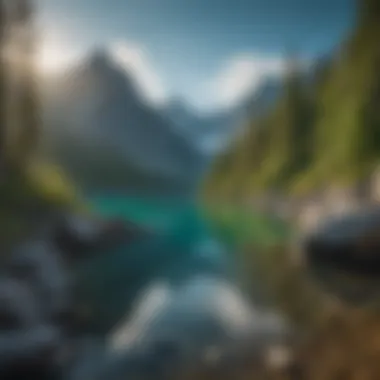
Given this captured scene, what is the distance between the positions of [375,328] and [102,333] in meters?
0.90

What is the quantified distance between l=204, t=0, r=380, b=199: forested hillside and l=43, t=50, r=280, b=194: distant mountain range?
3.1 inches

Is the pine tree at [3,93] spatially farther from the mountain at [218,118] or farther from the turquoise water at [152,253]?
the mountain at [218,118]

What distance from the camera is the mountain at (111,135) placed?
6.75 feet

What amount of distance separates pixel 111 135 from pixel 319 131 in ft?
2.50

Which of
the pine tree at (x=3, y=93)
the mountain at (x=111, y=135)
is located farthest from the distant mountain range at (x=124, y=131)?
the pine tree at (x=3, y=93)

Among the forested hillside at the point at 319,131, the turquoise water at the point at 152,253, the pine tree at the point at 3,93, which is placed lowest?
the turquoise water at the point at 152,253

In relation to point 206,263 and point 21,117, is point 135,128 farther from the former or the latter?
point 206,263

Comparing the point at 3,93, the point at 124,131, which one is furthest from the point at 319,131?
the point at 3,93

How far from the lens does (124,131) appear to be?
6.89ft

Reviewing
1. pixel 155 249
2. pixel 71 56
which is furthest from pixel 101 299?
pixel 71 56

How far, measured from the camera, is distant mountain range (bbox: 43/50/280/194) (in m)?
2.06

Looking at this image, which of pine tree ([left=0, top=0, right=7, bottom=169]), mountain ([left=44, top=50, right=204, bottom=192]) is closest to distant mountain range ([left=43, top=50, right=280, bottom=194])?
mountain ([left=44, top=50, right=204, bottom=192])

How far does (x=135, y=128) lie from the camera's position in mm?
2072

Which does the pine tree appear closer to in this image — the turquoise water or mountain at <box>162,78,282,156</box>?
the turquoise water
